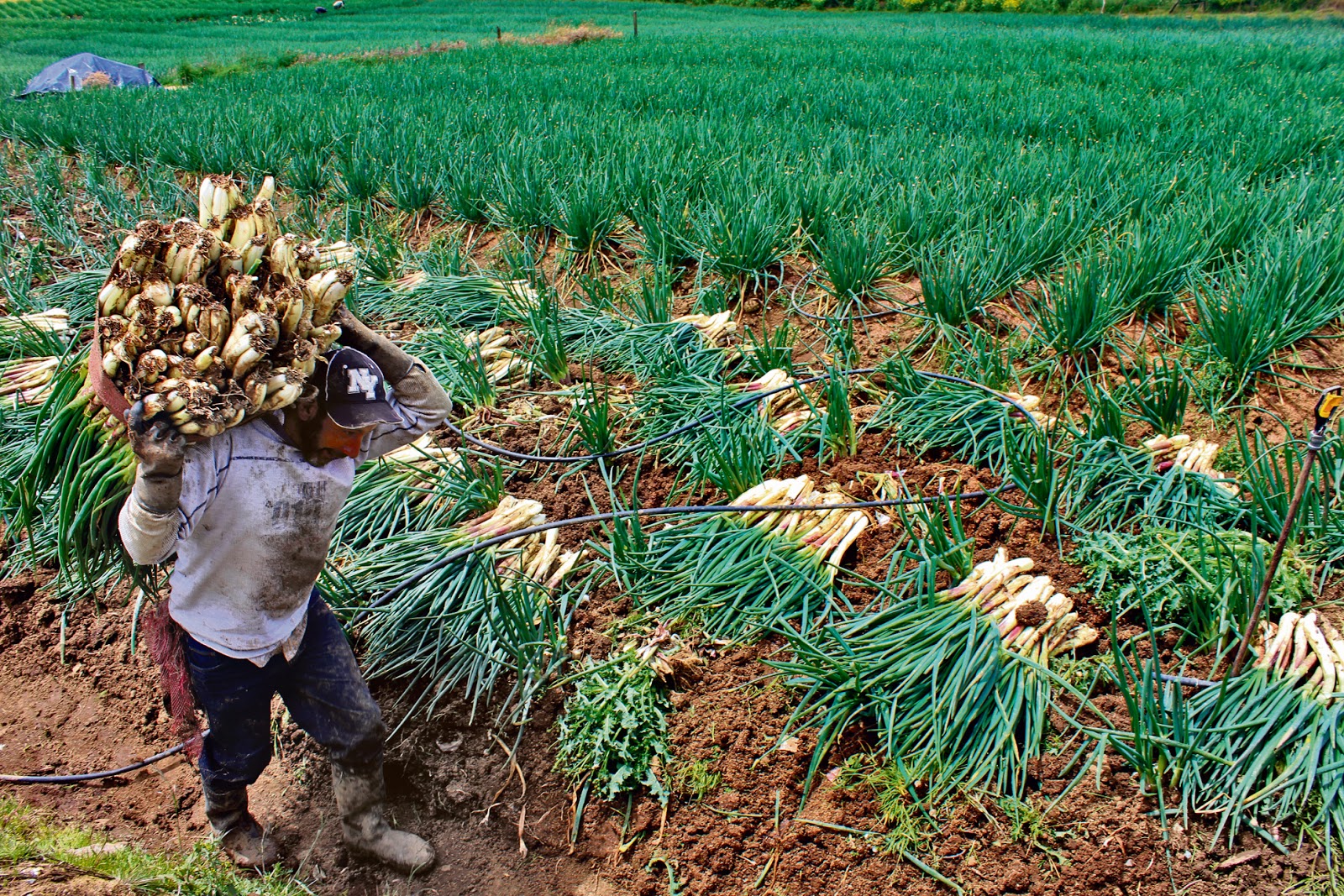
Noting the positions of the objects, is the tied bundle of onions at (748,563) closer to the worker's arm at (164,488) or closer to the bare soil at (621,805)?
the bare soil at (621,805)

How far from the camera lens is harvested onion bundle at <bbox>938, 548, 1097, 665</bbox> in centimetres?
→ 212

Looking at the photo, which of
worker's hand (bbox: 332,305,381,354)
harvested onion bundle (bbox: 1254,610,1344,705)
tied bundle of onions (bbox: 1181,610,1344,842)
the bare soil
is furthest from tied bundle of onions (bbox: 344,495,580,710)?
harvested onion bundle (bbox: 1254,610,1344,705)

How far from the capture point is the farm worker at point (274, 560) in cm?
159

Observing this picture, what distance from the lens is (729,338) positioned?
3629 mm

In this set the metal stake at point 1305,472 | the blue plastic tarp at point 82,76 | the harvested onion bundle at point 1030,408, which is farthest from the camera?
the blue plastic tarp at point 82,76

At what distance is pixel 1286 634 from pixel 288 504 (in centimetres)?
229

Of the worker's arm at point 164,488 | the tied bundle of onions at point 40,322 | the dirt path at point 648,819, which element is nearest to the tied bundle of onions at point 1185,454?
the dirt path at point 648,819

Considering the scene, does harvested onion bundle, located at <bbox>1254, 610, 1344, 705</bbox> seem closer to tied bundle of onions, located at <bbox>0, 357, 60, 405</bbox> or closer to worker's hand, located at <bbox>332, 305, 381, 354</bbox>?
worker's hand, located at <bbox>332, 305, 381, 354</bbox>

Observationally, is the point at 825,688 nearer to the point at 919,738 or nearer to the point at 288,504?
the point at 919,738

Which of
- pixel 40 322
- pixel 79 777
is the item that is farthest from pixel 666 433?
pixel 40 322

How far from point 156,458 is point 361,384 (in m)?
0.41

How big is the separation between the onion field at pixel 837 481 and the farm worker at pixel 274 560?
0.19 metres

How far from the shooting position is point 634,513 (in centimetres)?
246

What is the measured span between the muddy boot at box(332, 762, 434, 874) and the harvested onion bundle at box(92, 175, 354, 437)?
1.01 m
